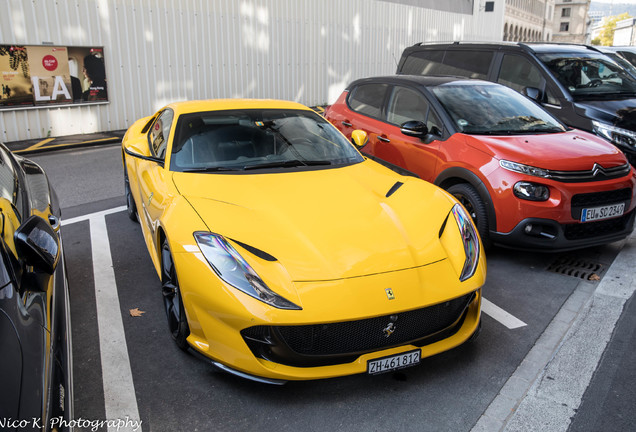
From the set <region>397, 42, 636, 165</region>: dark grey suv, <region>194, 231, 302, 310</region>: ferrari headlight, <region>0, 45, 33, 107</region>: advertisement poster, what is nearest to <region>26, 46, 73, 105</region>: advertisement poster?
<region>0, 45, 33, 107</region>: advertisement poster

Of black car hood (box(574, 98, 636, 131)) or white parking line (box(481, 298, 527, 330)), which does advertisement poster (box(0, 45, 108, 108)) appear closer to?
black car hood (box(574, 98, 636, 131))

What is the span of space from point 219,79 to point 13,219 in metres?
11.6

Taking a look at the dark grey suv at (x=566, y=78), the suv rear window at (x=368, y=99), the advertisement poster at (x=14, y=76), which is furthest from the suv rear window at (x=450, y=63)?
the advertisement poster at (x=14, y=76)

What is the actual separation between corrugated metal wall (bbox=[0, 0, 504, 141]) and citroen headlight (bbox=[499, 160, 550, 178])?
9.55 meters

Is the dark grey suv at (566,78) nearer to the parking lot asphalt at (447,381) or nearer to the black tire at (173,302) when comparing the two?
the parking lot asphalt at (447,381)

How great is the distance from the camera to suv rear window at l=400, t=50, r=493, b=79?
784 centimetres

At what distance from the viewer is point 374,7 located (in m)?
18.0

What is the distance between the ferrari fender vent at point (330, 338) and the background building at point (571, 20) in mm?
125938

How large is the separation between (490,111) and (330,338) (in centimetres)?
365

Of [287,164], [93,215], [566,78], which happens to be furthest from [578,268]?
[93,215]

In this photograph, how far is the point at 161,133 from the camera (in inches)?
182

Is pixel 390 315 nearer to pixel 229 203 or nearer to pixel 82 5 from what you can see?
pixel 229 203

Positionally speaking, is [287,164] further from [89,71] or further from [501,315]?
[89,71]

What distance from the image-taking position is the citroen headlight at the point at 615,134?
6445 millimetres
